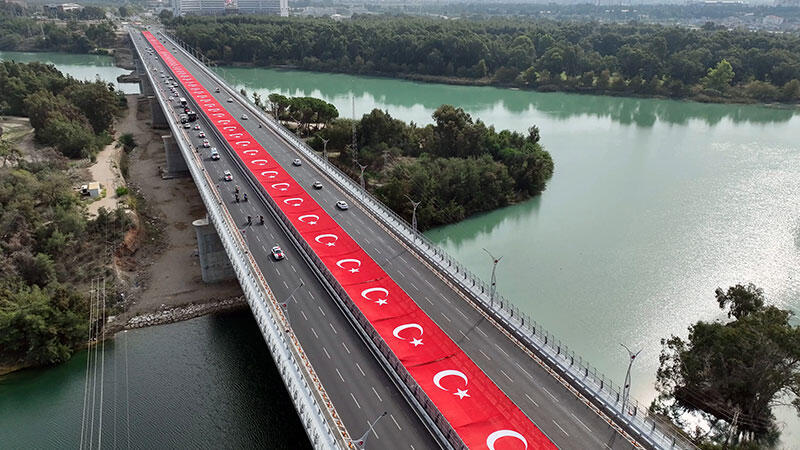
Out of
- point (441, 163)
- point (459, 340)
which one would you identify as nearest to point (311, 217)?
point (459, 340)

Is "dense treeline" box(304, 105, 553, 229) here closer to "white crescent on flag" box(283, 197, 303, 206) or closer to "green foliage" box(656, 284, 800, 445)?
"white crescent on flag" box(283, 197, 303, 206)

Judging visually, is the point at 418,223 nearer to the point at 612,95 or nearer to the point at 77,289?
the point at 77,289

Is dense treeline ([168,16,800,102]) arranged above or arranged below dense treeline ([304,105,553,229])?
above

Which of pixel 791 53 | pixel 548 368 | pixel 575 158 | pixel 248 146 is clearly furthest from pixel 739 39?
pixel 548 368

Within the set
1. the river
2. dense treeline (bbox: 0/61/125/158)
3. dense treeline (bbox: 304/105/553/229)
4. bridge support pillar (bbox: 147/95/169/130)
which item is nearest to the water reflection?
the river

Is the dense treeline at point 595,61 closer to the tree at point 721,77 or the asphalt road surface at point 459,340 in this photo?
the tree at point 721,77
